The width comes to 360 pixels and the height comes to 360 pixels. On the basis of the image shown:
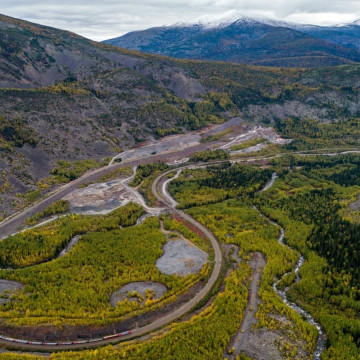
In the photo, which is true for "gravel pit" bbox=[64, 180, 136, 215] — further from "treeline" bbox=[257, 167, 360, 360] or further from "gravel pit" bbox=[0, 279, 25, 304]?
"treeline" bbox=[257, 167, 360, 360]

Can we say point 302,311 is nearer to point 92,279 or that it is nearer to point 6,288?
point 92,279

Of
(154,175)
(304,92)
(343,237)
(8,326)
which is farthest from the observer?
(304,92)

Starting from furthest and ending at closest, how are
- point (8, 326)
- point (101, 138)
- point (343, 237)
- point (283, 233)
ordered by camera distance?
point (101, 138) < point (283, 233) < point (343, 237) < point (8, 326)

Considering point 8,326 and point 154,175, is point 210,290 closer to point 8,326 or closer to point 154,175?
point 8,326

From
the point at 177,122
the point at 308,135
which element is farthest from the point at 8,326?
the point at 308,135

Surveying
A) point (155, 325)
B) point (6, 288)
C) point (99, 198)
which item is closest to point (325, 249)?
point (155, 325)

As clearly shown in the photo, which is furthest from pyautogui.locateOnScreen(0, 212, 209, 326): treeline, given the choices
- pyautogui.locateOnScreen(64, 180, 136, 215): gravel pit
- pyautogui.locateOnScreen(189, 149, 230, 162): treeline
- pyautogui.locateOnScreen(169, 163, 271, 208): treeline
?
pyautogui.locateOnScreen(189, 149, 230, 162): treeline
